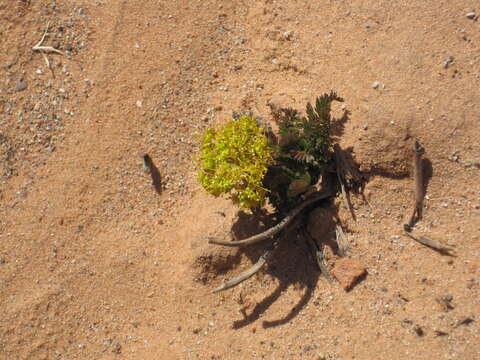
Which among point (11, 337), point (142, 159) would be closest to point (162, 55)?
point (142, 159)

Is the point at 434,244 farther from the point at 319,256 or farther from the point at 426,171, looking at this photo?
the point at 319,256

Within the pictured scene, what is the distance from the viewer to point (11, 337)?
591 centimetres

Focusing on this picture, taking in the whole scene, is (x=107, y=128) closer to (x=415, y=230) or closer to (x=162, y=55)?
(x=162, y=55)

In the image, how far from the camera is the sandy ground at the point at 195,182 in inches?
189

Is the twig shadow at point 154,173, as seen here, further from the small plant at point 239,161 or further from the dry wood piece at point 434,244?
the dry wood piece at point 434,244

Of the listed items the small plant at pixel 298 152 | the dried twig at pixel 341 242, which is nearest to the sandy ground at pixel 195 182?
the dried twig at pixel 341 242

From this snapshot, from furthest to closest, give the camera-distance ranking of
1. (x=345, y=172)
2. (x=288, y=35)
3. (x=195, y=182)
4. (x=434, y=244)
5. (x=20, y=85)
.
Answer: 1. (x=20, y=85)
2. (x=288, y=35)
3. (x=195, y=182)
4. (x=345, y=172)
5. (x=434, y=244)

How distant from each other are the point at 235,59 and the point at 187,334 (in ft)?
12.2

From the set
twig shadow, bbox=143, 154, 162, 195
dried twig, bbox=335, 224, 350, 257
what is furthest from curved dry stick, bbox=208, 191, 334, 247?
twig shadow, bbox=143, 154, 162, 195

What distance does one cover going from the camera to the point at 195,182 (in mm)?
6059

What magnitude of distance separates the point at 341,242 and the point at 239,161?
157cm

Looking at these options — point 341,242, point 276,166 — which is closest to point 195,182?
point 276,166

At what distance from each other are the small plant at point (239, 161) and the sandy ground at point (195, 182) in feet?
2.88

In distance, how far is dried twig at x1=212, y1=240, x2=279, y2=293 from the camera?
4.79 m
